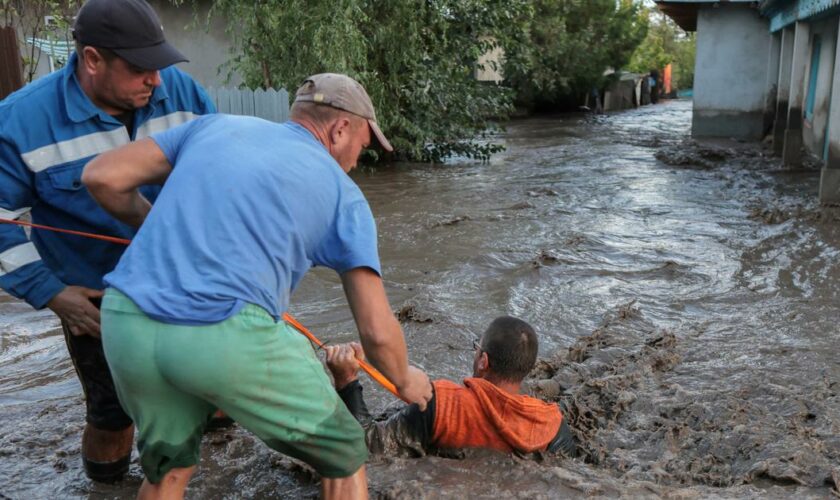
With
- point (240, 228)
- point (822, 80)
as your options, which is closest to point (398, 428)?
point (240, 228)

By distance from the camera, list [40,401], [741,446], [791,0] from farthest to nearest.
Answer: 1. [791,0]
2. [40,401]
3. [741,446]

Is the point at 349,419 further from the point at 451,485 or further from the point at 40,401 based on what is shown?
the point at 40,401

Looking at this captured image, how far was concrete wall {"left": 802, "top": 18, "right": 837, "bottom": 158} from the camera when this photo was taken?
1316cm

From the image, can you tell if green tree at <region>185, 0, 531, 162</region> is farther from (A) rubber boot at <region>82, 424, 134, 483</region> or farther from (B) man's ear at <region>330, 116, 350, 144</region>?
(B) man's ear at <region>330, 116, 350, 144</region>

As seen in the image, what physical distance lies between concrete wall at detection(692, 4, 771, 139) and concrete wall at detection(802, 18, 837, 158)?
3178mm

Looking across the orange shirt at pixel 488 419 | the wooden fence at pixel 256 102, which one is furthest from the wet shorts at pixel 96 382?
the wooden fence at pixel 256 102

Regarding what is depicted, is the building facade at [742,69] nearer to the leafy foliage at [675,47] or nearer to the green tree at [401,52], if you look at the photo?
the green tree at [401,52]

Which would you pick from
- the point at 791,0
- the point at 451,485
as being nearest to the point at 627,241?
the point at 451,485

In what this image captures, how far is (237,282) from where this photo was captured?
87.0 inches

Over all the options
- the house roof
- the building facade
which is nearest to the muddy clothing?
the building facade

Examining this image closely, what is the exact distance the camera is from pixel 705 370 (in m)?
5.03

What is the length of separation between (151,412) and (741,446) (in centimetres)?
281

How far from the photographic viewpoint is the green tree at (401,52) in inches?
431

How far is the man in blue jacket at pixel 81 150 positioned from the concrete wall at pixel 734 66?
17.1m
